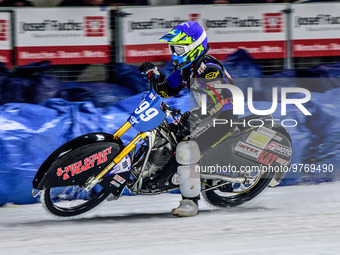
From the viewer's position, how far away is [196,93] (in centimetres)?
591

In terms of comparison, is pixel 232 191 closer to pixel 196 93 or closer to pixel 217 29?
pixel 196 93

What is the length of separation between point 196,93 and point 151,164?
83 centimetres

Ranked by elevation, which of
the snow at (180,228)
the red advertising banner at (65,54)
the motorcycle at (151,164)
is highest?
the red advertising banner at (65,54)

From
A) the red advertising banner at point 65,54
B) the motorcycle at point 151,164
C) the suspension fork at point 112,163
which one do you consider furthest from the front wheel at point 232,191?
the red advertising banner at point 65,54

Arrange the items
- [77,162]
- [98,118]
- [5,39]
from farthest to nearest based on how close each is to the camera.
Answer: [98,118], [5,39], [77,162]

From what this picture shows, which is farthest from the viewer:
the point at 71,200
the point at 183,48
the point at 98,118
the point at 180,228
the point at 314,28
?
the point at 314,28

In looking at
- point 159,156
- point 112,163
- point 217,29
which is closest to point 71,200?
point 112,163

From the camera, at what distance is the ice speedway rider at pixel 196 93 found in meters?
5.75

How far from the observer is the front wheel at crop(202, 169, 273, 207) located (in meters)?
6.14

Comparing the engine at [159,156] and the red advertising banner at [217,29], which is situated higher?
the red advertising banner at [217,29]

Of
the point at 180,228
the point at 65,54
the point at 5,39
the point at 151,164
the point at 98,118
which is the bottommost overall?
the point at 180,228

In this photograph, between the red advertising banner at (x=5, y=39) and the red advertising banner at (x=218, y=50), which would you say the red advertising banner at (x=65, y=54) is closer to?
the red advertising banner at (x=5, y=39)

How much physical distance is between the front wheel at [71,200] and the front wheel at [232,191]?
1062 mm

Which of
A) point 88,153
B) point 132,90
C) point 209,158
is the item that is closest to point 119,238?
point 88,153
